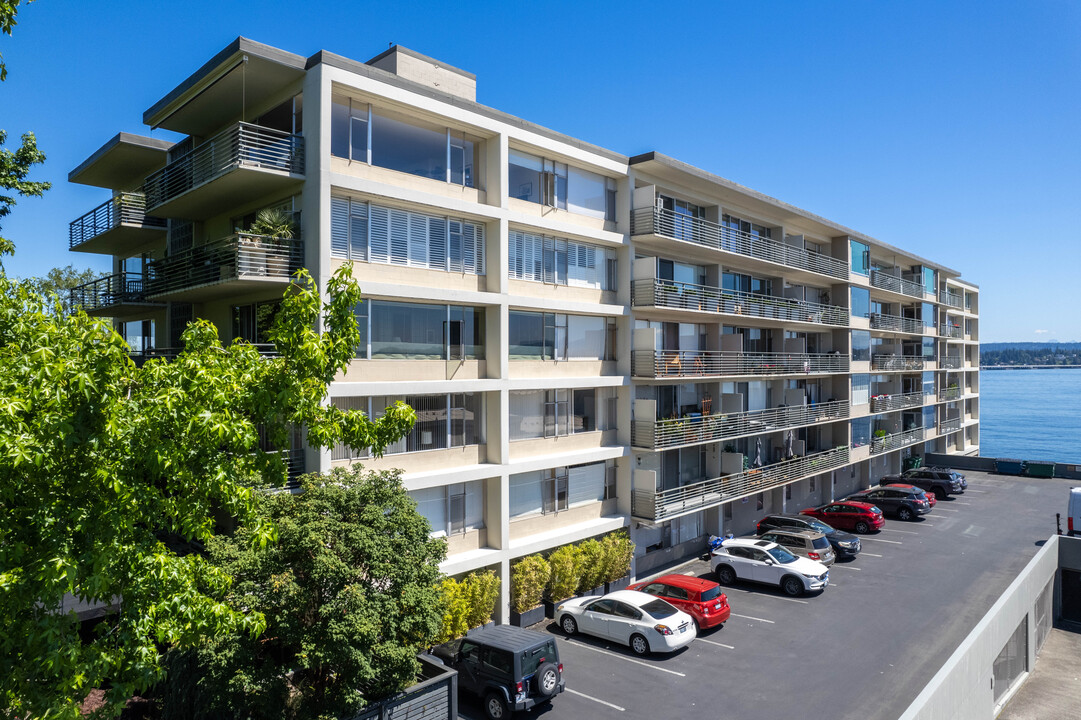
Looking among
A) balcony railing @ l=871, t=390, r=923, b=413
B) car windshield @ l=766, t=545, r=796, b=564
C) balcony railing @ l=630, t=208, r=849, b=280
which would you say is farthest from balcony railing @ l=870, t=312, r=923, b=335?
car windshield @ l=766, t=545, r=796, b=564

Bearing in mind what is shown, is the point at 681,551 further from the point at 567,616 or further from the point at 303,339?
the point at 303,339

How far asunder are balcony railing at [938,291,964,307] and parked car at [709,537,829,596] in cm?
4076

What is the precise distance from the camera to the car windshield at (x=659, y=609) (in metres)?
19.9

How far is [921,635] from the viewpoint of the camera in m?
21.0

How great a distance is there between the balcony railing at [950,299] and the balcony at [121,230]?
190 ft

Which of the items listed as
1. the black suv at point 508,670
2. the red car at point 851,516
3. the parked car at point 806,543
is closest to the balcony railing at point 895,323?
the red car at point 851,516

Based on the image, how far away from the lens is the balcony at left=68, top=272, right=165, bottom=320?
2345 centimetres

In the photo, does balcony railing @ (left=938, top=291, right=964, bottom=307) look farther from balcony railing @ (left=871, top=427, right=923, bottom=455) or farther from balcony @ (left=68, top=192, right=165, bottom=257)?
balcony @ (left=68, top=192, right=165, bottom=257)

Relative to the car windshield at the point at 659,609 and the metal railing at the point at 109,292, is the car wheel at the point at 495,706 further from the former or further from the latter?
the metal railing at the point at 109,292

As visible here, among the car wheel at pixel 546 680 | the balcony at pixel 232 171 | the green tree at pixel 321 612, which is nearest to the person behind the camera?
the green tree at pixel 321 612

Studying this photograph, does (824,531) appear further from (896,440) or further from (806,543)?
(896,440)

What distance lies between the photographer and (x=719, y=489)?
28.8 m

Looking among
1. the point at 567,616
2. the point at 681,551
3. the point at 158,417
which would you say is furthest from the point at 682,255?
the point at 158,417

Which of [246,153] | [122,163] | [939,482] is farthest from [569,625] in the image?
[939,482]
